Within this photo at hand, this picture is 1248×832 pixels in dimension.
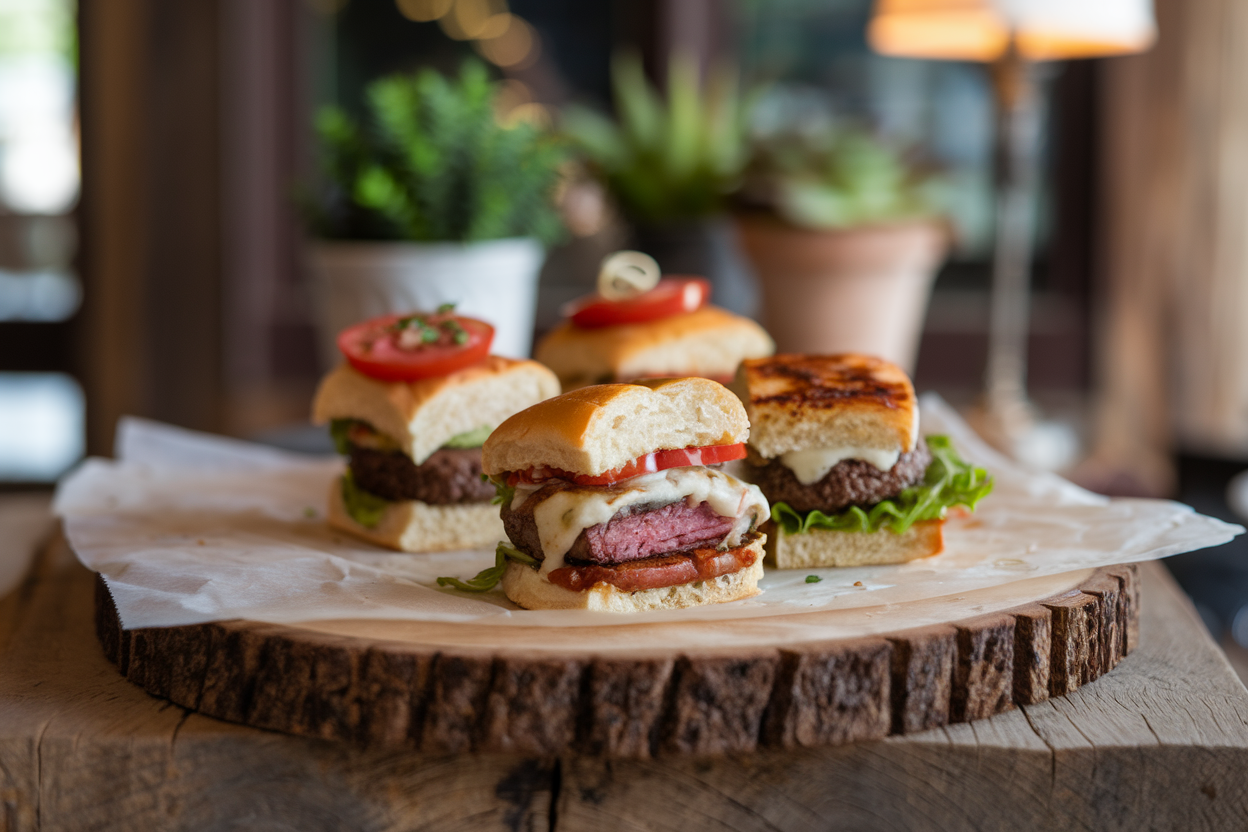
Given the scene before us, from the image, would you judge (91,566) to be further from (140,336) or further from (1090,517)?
(140,336)

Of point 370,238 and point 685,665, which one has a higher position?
point 370,238

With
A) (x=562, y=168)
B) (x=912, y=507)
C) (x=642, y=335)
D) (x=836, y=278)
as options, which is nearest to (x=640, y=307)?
(x=642, y=335)

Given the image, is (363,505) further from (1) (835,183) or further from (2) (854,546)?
(1) (835,183)

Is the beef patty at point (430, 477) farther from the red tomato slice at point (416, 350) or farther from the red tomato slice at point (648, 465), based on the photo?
the red tomato slice at point (648, 465)

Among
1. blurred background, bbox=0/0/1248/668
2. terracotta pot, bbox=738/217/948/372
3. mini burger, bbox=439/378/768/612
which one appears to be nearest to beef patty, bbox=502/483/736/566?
mini burger, bbox=439/378/768/612

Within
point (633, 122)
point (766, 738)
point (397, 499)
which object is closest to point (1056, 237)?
point (633, 122)

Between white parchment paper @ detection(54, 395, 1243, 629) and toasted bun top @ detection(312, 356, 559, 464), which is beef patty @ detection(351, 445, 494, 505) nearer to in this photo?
toasted bun top @ detection(312, 356, 559, 464)
